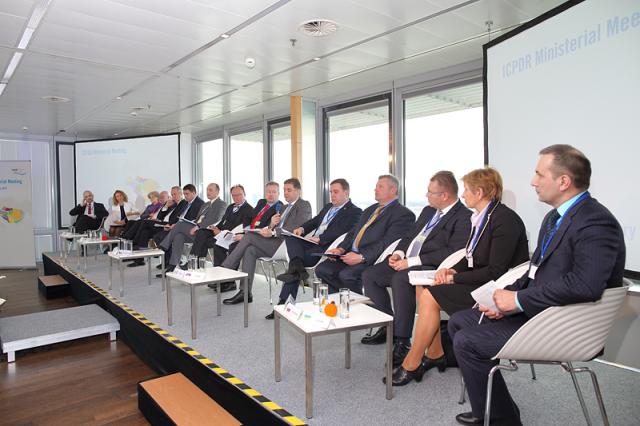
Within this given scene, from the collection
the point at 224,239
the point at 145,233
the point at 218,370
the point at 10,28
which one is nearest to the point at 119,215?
the point at 145,233

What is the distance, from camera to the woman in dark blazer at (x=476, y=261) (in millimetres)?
2299

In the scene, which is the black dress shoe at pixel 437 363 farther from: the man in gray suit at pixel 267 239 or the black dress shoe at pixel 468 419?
the man in gray suit at pixel 267 239

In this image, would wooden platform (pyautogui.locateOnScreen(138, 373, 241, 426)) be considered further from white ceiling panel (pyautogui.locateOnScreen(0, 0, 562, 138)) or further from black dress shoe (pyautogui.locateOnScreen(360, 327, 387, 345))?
white ceiling panel (pyautogui.locateOnScreen(0, 0, 562, 138))

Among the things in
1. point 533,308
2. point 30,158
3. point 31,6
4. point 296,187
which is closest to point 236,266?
point 296,187

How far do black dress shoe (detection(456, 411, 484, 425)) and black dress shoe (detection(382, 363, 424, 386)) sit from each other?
1.31ft

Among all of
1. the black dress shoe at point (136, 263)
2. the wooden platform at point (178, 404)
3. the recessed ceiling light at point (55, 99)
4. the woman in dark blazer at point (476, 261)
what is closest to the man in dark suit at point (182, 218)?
the black dress shoe at point (136, 263)

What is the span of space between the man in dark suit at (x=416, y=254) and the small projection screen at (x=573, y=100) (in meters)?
0.55

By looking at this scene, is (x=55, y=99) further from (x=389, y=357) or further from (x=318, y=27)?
(x=389, y=357)

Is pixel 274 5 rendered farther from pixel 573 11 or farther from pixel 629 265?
pixel 629 265

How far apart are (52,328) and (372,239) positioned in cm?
277

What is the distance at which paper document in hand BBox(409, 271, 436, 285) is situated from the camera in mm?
2578

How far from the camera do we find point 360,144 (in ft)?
19.5

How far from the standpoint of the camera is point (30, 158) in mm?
8969

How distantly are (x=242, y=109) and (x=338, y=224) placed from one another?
3324 mm
